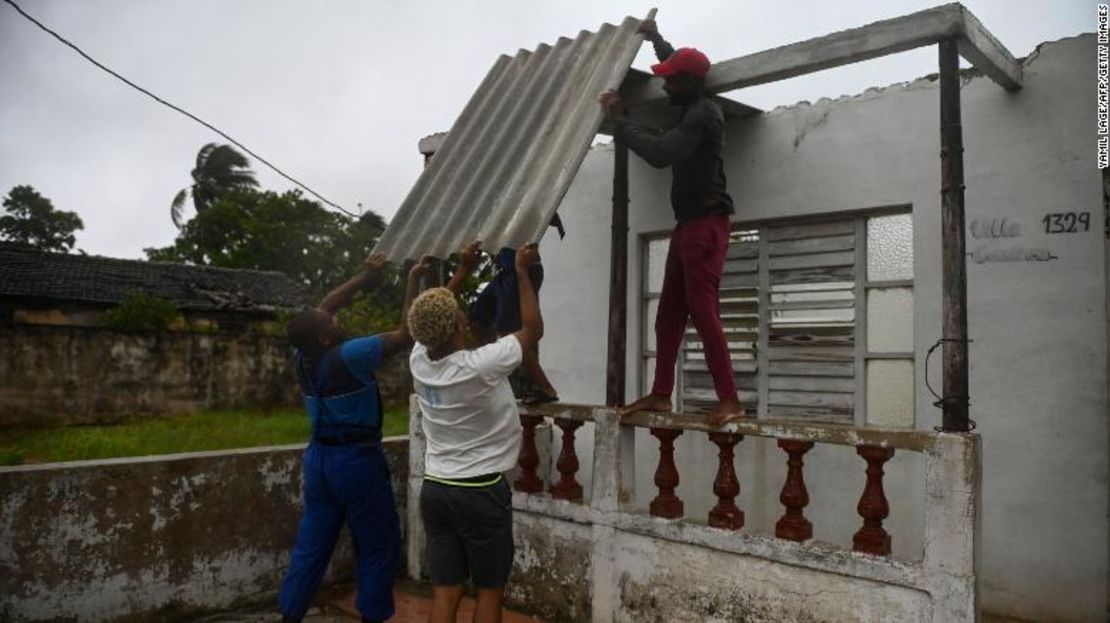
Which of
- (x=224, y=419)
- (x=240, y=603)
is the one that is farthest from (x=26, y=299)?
(x=240, y=603)

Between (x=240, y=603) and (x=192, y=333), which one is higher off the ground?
(x=192, y=333)

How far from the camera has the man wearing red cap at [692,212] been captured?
409 cm

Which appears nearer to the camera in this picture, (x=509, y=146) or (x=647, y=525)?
(x=647, y=525)

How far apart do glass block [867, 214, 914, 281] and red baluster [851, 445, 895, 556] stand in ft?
6.58

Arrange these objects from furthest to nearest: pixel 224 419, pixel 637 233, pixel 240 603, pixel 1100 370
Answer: pixel 224 419 → pixel 637 233 → pixel 240 603 → pixel 1100 370

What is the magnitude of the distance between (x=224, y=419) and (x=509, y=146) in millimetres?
17116

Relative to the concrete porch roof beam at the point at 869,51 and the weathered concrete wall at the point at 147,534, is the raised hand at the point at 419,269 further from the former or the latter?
the weathered concrete wall at the point at 147,534

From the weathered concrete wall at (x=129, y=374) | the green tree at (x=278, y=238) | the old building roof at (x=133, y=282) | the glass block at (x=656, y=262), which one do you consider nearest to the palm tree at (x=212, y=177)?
the green tree at (x=278, y=238)

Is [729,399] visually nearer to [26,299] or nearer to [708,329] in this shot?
[708,329]

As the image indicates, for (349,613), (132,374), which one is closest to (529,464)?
(349,613)

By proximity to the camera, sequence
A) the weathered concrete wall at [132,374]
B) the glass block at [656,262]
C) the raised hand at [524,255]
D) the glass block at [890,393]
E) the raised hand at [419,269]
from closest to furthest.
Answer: the raised hand at [524,255] < the raised hand at [419,269] < the glass block at [890,393] < the glass block at [656,262] < the weathered concrete wall at [132,374]

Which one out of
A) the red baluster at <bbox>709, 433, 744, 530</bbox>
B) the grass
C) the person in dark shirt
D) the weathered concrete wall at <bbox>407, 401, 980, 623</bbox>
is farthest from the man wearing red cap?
the grass

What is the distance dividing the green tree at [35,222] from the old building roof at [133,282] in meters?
18.0

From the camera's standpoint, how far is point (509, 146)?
475 cm
